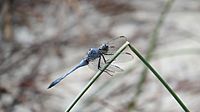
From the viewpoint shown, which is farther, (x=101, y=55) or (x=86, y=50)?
(x=86, y=50)

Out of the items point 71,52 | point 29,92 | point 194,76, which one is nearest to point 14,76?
point 29,92

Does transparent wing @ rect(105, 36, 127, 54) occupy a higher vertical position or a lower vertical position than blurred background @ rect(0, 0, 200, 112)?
lower

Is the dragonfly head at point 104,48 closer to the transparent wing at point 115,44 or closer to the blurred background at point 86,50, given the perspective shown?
the transparent wing at point 115,44

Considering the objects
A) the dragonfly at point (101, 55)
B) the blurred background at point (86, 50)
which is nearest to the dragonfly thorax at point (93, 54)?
the dragonfly at point (101, 55)

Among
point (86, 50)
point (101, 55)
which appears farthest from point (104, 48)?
point (86, 50)

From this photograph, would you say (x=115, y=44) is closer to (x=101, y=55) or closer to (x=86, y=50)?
(x=101, y=55)

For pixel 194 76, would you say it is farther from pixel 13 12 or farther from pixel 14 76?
pixel 13 12

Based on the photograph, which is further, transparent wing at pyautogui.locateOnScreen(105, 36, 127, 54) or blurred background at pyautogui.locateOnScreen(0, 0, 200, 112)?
blurred background at pyautogui.locateOnScreen(0, 0, 200, 112)

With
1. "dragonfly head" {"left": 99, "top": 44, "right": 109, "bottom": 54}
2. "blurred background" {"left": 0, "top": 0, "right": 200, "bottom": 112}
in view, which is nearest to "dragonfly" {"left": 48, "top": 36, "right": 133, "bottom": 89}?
"dragonfly head" {"left": 99, "top": 44, "right": 109, "bottom": 54}

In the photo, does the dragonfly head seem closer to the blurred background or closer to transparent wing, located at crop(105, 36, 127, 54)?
transparent wing, located at crop(105, 36, 127, 54)
